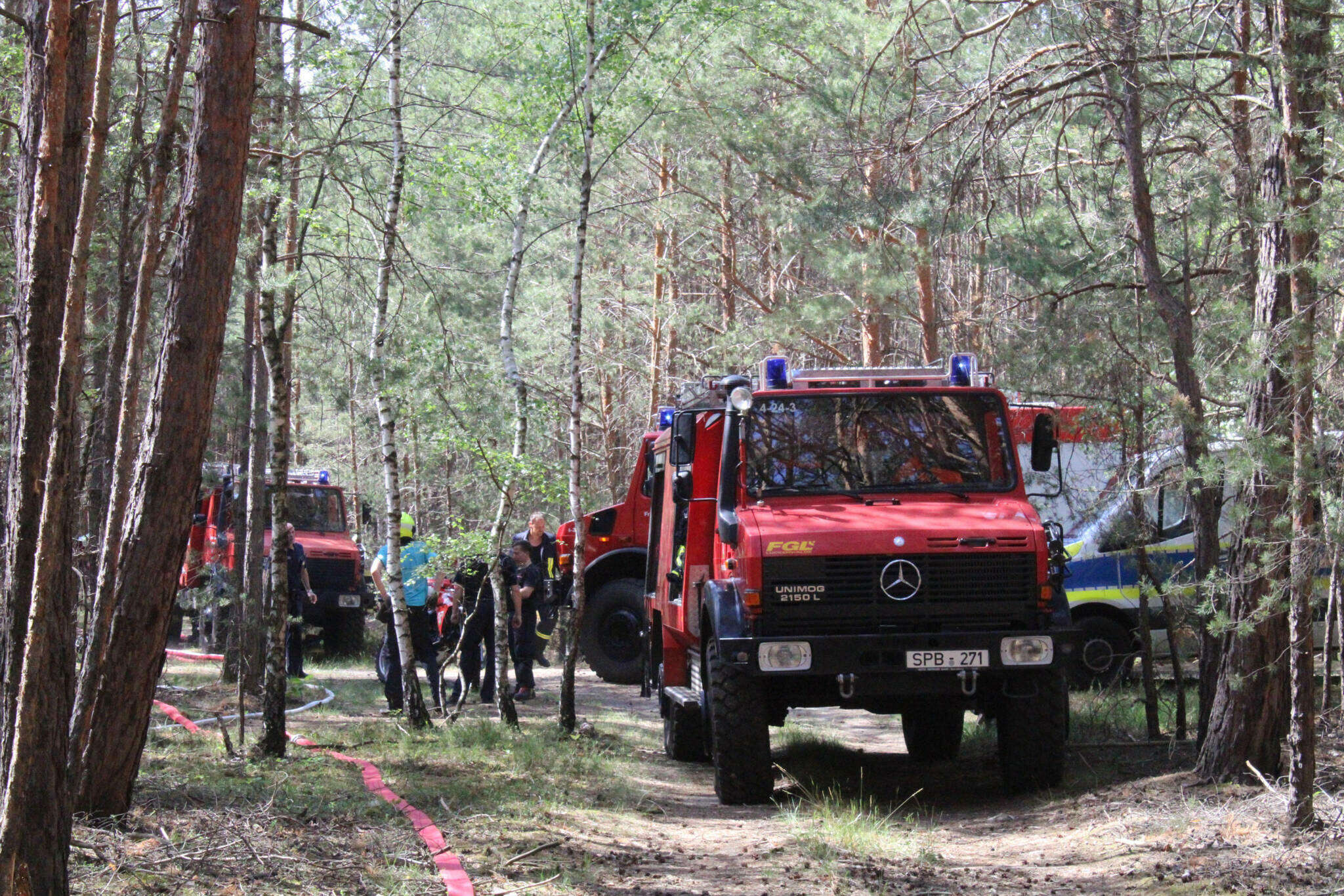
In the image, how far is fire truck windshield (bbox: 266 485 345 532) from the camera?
723 inches

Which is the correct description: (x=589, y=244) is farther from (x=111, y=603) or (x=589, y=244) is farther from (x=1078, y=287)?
(x=111, y=603)

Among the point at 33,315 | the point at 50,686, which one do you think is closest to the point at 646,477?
the point at 33,315

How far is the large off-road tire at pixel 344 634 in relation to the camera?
701 inches

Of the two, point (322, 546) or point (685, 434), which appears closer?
point (685, 434)

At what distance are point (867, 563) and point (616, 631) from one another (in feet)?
26.4

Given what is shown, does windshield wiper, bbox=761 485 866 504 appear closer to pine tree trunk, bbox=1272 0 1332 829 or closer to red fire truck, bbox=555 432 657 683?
pine tree trunk, bbox=1272 0 1332 829

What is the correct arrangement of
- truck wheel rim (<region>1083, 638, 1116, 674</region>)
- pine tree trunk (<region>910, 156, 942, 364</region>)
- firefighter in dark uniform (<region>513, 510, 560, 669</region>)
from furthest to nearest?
pine tree trunk (<region>910, 156, 942, 364</region>)
firefighter in dark uniform (<region>513, 510, 560, 669</region>)
truck wheel rim (<region>1083, 638, 1116, 674</region>)

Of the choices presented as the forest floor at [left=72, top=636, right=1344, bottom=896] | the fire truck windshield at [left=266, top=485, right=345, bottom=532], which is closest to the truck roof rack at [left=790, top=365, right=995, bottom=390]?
the forest floor at [left=72, top=636, right=1344, bottom=896]

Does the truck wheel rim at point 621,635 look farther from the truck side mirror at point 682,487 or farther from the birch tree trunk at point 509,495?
the truck side mirror at point 682,487

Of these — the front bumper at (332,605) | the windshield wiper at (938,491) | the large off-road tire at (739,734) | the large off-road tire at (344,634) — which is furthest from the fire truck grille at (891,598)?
the large off-road tire at (344,634)

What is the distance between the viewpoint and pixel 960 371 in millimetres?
8234

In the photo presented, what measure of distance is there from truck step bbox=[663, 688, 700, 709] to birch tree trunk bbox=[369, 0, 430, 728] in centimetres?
211

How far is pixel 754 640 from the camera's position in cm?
710

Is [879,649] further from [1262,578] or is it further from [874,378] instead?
[1262,578]
